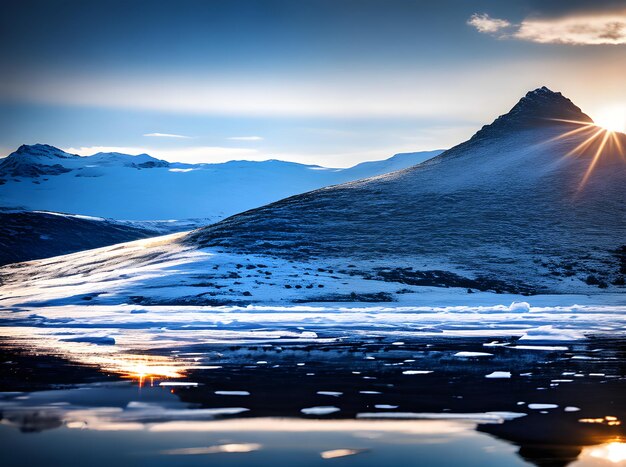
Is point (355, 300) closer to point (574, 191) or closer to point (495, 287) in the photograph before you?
point (495, 287)

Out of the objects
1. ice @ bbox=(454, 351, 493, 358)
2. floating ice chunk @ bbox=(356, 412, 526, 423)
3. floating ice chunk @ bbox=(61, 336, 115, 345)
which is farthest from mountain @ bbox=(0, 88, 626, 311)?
floating ice chunk @ bbox=(356, 412, 526, 423)

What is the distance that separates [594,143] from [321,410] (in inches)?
6705

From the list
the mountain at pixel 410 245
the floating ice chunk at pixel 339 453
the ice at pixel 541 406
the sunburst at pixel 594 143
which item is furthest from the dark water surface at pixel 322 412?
the sunburst at pixel 594 143

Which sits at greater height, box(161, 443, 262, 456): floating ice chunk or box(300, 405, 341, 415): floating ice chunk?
box(161, 443, 262, 456): floating ice chunk

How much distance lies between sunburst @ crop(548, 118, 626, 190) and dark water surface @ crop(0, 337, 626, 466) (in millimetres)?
127017

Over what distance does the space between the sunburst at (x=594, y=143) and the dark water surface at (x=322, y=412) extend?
127m

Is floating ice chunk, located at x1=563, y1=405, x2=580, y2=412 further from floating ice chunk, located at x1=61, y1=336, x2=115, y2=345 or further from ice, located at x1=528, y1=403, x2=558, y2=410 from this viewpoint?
floating ice chunk, located at x1=61, y1=336, x2=115, y2=345

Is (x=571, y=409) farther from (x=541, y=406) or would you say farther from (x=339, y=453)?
(x=339, y=453)

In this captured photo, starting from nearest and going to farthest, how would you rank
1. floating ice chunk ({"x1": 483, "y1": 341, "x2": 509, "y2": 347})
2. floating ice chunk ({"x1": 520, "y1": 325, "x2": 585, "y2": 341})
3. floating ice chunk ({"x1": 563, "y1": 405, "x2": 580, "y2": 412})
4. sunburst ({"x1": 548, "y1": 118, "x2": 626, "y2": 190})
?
floating ice chunk ({"x1": 563, "y1": 405, "x2": 580, "y2": 412})
floating ice chunk ({"x1": 483, "y1": 341, "x2": 509, "y2": 347})
floating ice chunk ({"x1": 520, "y1": 325, "x2": 585, "y2": 341})
sunburst ({"x1": 548, "y1": 118, "x2": 626, "y2": 190})

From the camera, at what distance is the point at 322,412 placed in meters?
18.8

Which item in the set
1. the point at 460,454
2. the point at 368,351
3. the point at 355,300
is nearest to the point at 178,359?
the point at 368,351

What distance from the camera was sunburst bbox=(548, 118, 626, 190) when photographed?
159750 millimetres

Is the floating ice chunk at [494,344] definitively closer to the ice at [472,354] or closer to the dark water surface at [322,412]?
the ice at [472,354]

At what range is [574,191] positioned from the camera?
141 m
